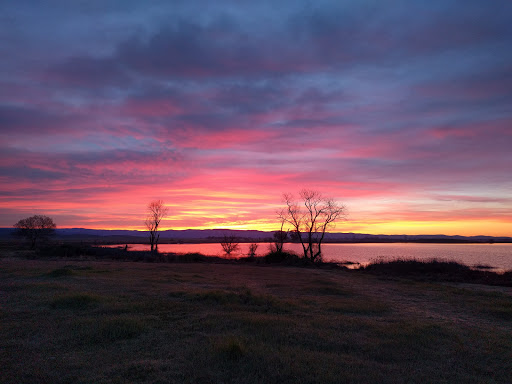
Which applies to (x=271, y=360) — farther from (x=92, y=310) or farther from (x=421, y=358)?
(x=92, y=310)

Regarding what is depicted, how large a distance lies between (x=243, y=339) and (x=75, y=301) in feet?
24.1

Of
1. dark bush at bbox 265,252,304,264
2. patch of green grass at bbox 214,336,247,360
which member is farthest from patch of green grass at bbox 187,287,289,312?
dark bush at bbox 265,252,304,264

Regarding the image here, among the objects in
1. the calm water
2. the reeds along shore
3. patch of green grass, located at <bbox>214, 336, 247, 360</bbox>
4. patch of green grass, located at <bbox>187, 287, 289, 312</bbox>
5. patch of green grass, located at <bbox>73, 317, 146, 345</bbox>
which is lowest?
the calm water

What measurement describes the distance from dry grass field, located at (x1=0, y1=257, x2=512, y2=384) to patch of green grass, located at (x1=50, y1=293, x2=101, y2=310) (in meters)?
0.05

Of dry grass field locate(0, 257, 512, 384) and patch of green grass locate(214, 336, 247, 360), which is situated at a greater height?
patch of green grass locate(214, 336, 247, 360)

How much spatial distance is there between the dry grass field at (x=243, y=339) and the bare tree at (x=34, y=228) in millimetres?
54491

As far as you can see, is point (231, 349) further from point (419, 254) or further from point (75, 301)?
point (419, 254)

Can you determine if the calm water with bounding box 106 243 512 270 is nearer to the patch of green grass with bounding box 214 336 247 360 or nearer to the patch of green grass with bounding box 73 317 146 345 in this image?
the patch of green grass with bounding box 214 336 247 360

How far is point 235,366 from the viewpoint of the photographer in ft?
20.3

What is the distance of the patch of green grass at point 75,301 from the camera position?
11.1 meters

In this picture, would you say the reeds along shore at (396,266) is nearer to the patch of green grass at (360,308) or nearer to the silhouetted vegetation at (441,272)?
the silhouetted vegetation at (441,272)

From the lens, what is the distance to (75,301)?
11484 millimetres

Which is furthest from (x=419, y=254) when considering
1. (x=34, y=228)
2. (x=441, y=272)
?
(x=34, y=228)

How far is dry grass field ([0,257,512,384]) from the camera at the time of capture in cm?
594
